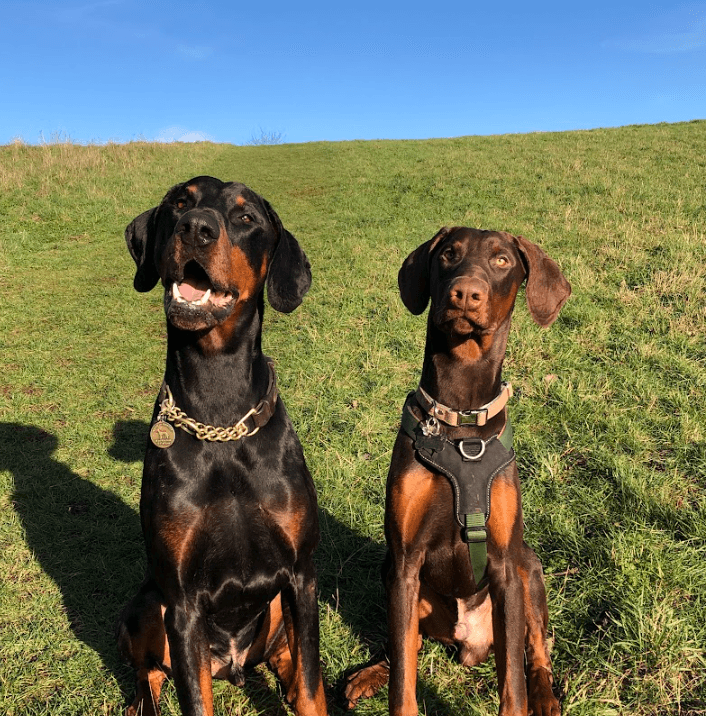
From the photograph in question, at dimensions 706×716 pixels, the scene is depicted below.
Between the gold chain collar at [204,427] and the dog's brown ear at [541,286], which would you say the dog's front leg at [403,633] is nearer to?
the gold chain collar at [204,427]

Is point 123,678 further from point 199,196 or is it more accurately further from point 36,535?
point 199,196

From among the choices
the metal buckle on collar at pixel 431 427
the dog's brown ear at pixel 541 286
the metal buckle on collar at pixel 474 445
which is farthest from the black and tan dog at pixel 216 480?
the dog's brown ear at pixel 541 286

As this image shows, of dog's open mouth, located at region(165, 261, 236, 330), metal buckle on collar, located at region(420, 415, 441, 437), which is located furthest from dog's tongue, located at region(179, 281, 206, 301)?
metal buckle on collar, located at region(420, 415, 441, 437)

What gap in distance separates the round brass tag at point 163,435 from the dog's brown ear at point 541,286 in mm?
1650

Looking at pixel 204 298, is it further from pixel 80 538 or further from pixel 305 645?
pixel 80 538

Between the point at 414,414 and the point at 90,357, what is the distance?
5.89 metres

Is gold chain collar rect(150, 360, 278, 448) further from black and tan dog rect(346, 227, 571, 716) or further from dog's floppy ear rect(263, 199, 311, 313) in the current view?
black and tan dog rect(346, 227, 571, 716)

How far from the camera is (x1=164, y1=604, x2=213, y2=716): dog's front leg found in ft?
8.20

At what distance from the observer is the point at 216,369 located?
269 centimetres

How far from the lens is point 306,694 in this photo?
2.63 metres

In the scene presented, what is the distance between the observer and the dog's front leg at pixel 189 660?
98.3 inches

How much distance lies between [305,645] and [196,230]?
5.58 ft

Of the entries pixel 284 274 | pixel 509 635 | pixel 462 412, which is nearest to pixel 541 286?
pixel 462 412

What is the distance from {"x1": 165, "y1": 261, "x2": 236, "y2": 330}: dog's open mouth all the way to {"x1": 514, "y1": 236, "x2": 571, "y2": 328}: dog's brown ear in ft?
4.36
